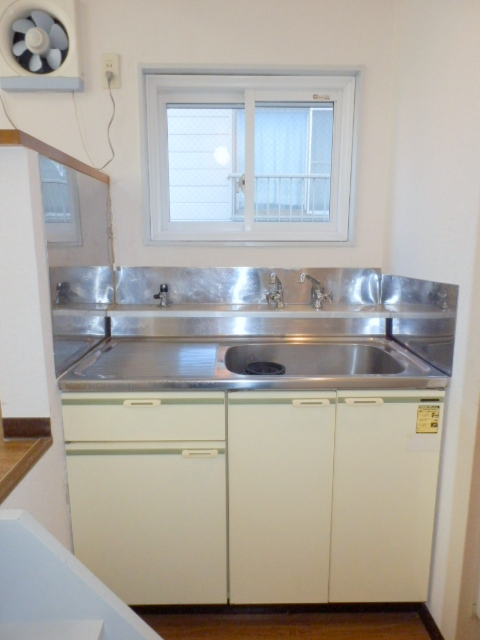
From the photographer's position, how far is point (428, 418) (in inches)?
55.7

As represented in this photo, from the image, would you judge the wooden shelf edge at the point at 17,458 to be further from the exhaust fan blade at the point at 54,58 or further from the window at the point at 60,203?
the exhaust fan blade at the point at 54,58

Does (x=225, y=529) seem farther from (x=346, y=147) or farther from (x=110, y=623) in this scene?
(x=346, y=147)

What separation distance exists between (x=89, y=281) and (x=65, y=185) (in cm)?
43

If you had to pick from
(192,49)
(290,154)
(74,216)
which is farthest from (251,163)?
(74,216)

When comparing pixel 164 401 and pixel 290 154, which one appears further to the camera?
pixel 290 154

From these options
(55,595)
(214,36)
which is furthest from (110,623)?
(214,36)

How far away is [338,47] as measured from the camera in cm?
184

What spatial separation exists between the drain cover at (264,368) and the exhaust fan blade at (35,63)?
1589mm

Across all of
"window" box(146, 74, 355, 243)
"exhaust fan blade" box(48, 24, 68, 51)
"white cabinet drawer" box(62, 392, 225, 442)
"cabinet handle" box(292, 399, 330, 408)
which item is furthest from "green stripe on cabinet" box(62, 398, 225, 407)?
"exhaust fan blade" box(48, 24, 68, 51)

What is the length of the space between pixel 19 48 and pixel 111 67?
384 mm

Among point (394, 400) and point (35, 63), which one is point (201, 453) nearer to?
point (394, 400)

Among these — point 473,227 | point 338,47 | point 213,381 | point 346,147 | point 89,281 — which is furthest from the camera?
point 346,147

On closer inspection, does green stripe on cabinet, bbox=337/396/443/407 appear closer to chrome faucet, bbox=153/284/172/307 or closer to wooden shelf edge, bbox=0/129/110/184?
chrome faucet, bbox=153/284/172/307

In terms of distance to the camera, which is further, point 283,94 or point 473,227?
point 283,94
